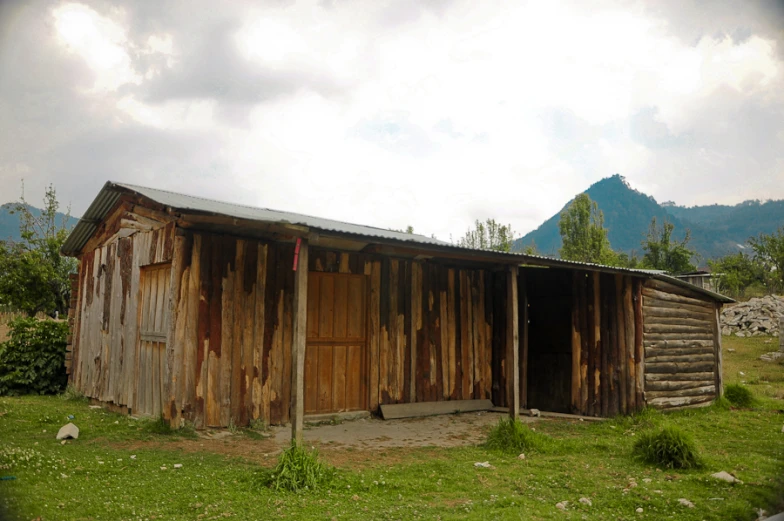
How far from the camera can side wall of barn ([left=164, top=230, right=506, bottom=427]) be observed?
25.4 feet

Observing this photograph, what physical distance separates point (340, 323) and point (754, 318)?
21.3 metres

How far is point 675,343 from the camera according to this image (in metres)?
11.1

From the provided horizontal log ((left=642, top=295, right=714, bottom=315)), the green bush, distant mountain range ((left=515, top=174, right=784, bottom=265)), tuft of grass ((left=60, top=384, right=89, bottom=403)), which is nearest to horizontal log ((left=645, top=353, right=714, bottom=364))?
horizontal log ((left=642, top=295, right=714, bottom=315))

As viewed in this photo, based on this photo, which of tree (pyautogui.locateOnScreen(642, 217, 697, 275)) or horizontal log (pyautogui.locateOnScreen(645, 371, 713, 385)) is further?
tree (pyautogui.locateOnScreen(642, 217, 697, 275))

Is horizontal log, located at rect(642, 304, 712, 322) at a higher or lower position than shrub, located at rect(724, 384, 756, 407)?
higher

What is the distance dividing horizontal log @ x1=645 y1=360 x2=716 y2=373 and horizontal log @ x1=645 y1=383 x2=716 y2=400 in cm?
36

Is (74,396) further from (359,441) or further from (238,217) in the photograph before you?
(238,217)

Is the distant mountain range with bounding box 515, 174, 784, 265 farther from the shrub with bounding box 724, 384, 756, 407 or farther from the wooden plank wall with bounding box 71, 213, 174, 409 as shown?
the wooden plank wall with bounding box 71, 213, 174, 409

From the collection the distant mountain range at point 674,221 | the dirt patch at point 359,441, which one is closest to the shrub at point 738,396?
the dirt patch at point 359,441

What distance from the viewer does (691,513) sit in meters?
4.74

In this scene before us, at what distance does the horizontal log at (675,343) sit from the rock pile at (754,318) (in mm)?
13151

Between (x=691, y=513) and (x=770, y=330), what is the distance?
21.6m

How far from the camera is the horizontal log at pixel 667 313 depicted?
10.6 metres

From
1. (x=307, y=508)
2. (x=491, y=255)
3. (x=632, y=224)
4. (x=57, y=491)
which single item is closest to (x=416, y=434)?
(x=491, y=255)
